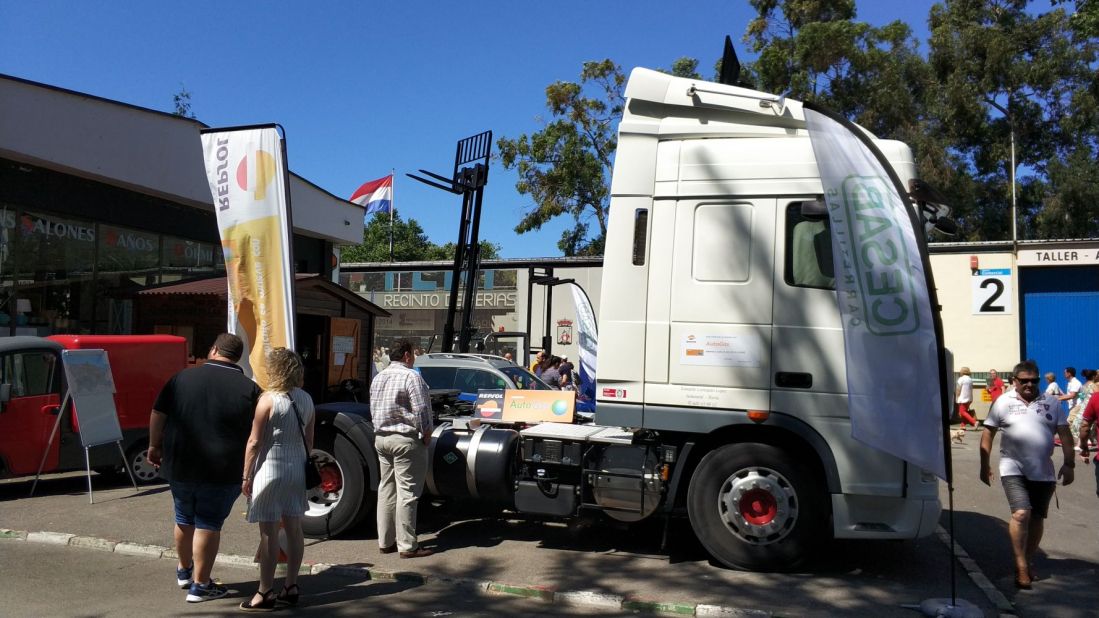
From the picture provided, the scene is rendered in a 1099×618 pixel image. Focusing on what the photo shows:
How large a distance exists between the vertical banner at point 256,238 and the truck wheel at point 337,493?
993mm

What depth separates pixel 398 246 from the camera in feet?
173

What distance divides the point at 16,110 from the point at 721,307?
35.9 ft

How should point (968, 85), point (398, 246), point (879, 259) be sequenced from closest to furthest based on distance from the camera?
point (879, 259) < point (968, 85) < point (398, 246)

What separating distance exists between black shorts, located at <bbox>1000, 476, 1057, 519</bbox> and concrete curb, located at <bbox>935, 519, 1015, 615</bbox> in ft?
1.92

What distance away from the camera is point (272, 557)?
5.22m

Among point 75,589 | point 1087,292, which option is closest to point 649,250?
point 75,589

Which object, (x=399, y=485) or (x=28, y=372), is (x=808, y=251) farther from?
(x=28, y=372)

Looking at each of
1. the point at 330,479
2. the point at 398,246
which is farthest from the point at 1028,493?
the point at 398,246

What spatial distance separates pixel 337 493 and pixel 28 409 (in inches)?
170

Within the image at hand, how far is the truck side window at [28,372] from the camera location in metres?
8.99

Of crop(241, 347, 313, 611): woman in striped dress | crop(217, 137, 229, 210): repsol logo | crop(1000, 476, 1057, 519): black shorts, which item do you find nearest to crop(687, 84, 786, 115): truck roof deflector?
crop(1000, 476, 1057, 519): black shorts

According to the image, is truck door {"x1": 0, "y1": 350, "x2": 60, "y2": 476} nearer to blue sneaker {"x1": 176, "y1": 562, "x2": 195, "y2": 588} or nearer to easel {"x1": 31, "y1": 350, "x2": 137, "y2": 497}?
easel {"x1": 31, "y1": 350, "x2": 137, "y2": 497}

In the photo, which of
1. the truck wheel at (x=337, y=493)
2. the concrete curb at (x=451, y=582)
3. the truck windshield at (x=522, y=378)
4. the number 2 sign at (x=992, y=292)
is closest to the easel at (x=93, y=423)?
the concrete curb at (x=451, y=582)

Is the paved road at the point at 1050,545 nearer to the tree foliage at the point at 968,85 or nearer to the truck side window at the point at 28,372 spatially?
the truck side window at the point at 28,372
